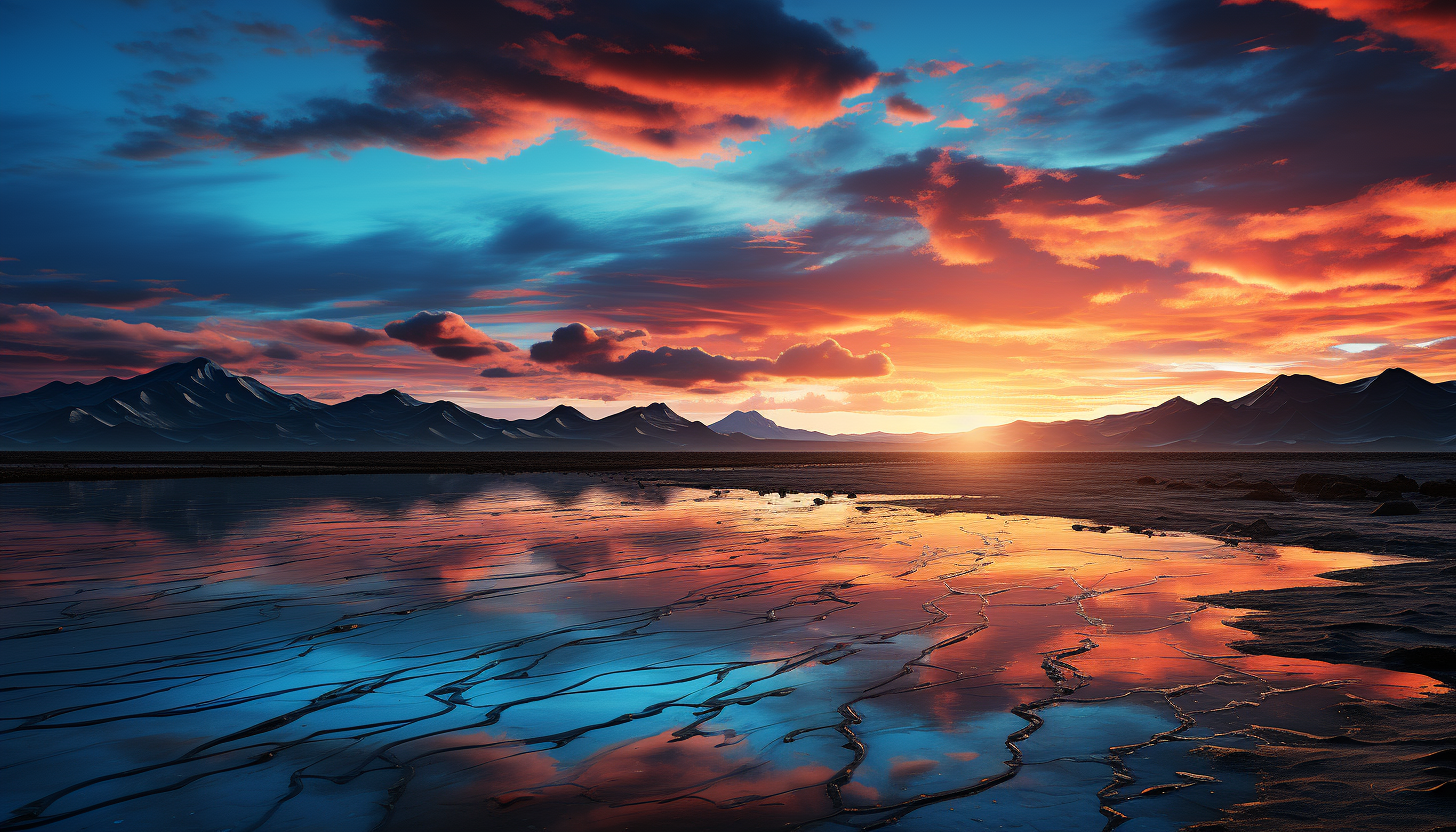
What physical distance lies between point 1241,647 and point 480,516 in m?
24.0

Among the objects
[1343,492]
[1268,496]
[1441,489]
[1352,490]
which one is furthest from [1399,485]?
[1268,496]

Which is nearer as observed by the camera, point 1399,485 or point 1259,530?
point 1259,530

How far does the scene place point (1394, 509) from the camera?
77.9 ft

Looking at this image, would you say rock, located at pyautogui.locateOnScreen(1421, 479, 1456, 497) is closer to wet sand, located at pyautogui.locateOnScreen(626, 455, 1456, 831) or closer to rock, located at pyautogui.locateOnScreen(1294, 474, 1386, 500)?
rock, located at pyautogui.locateOnScreen(1294, 474, 1386, 500)

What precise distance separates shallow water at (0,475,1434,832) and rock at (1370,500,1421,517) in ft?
42.1

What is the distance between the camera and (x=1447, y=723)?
19.9 ft

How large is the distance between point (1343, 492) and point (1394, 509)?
28.2 ft

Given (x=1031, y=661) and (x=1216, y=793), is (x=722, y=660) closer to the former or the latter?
(x=1031, y=661)

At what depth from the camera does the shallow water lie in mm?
5035

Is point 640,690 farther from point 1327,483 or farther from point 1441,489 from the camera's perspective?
point 1327,483

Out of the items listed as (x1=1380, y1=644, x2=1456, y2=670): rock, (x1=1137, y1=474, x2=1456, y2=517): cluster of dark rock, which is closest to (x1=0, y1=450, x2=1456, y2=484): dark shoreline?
(x1=1137, y1=474, x2=1456, y2=517): cluster of dark rock

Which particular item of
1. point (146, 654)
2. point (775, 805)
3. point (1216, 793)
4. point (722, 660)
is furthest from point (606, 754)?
point (146, 654)

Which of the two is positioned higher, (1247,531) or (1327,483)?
(1327,483)

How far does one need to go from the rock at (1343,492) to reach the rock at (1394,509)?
7.04 metres
